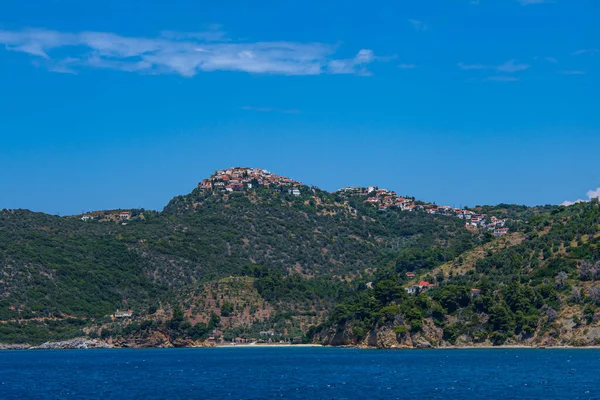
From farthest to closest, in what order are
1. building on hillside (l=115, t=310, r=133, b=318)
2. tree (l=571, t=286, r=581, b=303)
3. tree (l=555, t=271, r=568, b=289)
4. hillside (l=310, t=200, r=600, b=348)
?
1. building on hillside (l=115, t=310, r=133, b=318)
2. tree (l=555, t=271, r=568, b=289)
3. hillside (l=310, t=200, r=600, b=348)
4. tree (l=571, t=286, r=581, b=303)

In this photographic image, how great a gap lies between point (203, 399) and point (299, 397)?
705 cm

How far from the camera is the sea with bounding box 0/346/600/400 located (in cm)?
6450

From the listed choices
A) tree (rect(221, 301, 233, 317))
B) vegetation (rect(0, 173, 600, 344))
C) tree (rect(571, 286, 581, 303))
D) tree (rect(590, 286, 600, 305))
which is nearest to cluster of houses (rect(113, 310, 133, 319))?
vegetation (rect(0, 173, 600, 344))

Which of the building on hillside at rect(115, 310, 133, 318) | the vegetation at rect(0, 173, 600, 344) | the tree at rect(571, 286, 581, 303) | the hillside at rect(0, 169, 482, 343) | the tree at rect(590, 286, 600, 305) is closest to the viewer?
the tree at rect(590, 286, 600, 305)

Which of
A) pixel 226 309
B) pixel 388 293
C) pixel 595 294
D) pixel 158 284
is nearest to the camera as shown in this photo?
pixel 595 294

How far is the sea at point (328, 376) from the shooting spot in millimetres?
64500

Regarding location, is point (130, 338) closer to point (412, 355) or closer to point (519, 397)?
point (412, 355)

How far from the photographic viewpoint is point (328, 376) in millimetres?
79312

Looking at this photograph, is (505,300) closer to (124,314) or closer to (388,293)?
(388,293)

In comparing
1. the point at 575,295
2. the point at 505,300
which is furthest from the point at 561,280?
the point at 505,300

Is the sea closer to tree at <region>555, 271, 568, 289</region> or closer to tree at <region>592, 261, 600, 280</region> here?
tree at <region>555, 271, 568, 289</region>

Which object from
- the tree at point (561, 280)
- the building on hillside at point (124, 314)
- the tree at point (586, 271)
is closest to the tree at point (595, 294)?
the tree at point (586, 271)

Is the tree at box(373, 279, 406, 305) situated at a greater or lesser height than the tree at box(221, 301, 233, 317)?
greater

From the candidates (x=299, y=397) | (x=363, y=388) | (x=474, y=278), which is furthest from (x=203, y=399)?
(x=474, y=278)
